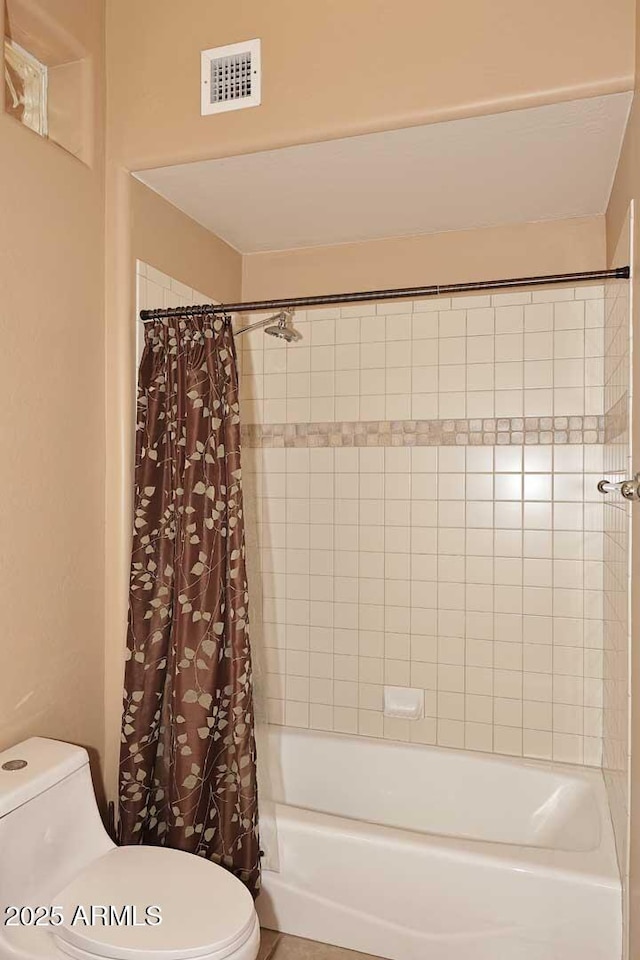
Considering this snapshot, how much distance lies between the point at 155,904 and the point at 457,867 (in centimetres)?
85

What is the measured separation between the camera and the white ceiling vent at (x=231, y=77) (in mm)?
2092

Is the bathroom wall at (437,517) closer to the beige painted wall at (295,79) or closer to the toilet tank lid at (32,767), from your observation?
the beige painted wall at (295,79)

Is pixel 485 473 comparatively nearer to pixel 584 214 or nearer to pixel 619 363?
pixel 619 363

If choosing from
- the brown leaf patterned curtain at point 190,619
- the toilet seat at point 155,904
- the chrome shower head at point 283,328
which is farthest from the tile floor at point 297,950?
the chrome shower head at point 283,328

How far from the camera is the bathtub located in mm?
1940

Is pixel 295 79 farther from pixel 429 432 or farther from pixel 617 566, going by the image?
pixel 617 566

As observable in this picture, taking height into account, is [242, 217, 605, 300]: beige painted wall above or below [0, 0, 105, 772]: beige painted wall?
above

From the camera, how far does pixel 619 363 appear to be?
6.94ft

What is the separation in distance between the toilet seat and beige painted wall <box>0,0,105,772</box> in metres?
0.44

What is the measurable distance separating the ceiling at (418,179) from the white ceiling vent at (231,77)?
5.9 inches

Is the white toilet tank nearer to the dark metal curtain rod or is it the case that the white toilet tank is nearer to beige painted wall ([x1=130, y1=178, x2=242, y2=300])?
the dark metal curtain rod

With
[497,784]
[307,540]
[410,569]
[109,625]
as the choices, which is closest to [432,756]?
[497,784]

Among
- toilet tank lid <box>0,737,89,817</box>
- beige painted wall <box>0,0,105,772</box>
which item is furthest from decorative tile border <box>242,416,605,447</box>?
toilet tank lid <box>0,737,89,817</box>

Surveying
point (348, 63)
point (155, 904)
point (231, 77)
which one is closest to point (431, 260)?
point (348, 63)
